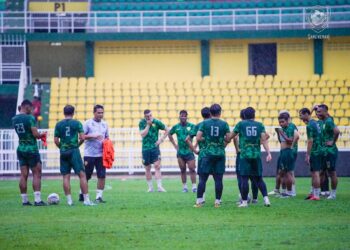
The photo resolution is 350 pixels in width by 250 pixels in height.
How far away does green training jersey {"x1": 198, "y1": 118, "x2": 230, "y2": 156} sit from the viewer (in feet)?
53.7

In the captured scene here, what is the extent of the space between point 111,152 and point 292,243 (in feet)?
24.7

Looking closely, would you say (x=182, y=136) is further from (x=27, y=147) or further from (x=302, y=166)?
(x=302, y=166)

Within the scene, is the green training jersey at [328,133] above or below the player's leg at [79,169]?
above

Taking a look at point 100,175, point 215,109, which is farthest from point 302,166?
point 215,109

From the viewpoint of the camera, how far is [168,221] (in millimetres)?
13812

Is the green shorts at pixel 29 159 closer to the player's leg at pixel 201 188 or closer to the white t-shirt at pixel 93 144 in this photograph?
the white t-shirt at pixel 93 144

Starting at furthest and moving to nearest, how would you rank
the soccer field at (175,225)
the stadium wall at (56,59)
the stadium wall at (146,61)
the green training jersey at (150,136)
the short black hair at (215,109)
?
the stadium wall at (56,59), the stadium wall at (146,61), the green training jersey at (150,136), the short black hair at (215,109), the soccer field at (175,225)

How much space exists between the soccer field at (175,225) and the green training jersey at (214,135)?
1105 mm

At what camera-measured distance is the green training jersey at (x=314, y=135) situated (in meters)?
18.2

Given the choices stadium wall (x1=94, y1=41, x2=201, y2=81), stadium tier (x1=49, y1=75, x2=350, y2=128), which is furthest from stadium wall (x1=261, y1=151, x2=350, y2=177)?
stadium wall (x1=94, y1=41, x2=201, y2=81)

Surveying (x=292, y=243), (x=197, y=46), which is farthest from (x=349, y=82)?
(x=292, y=243)

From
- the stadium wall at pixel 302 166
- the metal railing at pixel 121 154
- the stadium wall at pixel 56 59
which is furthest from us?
the stadium wall at pixel 56 59

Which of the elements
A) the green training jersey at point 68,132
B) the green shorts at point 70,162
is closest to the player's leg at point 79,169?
the green shorts at point 70,162

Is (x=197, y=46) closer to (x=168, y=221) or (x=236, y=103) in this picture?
(x=236, y=103)
